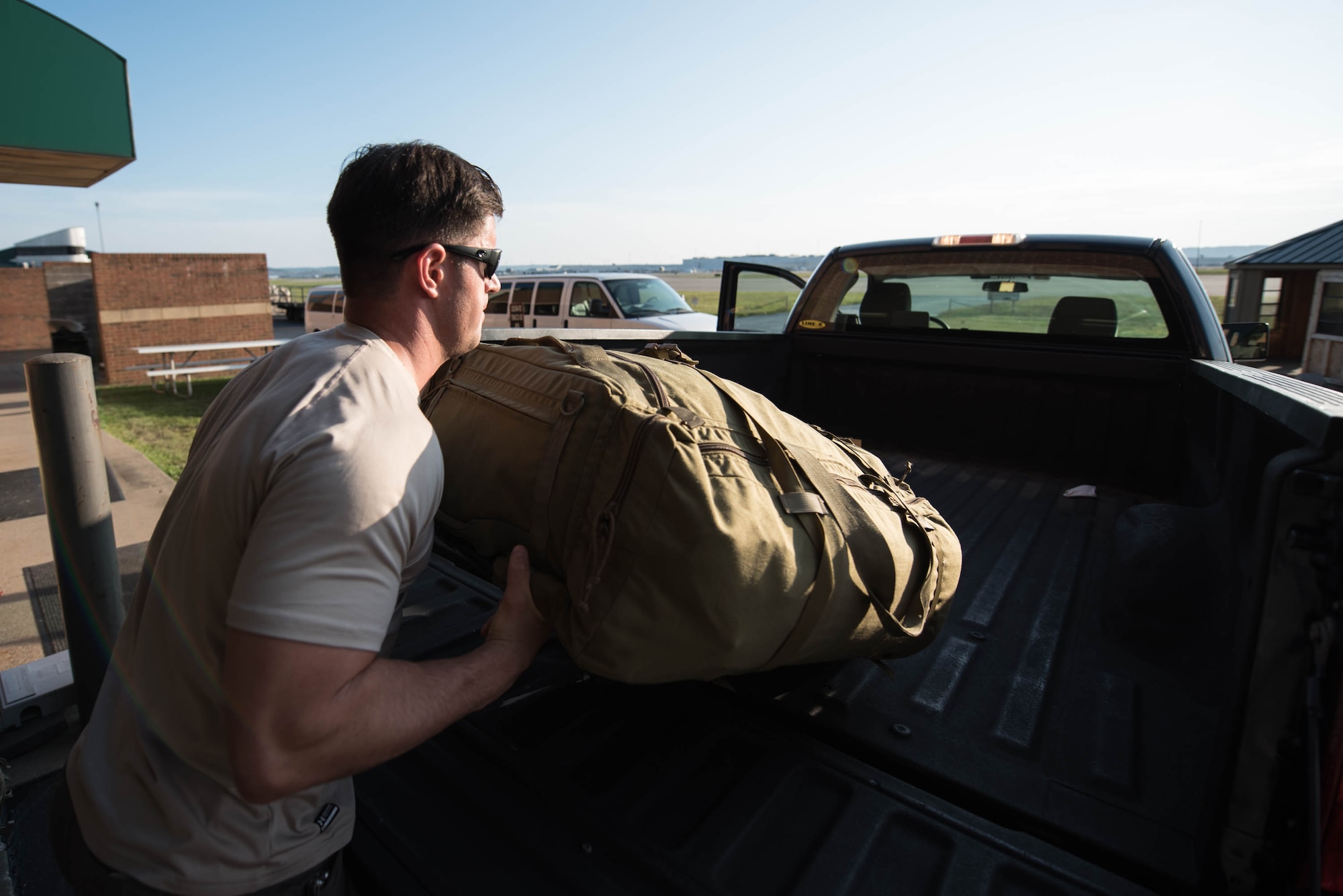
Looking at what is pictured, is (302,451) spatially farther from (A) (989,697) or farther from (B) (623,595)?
(A) (989,697)

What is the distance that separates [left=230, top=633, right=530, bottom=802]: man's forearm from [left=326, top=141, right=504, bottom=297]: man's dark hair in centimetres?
79

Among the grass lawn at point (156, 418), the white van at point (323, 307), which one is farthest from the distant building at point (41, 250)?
the grass lawn at point (156, 418)

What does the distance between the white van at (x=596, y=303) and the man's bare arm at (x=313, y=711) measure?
10.7 meters

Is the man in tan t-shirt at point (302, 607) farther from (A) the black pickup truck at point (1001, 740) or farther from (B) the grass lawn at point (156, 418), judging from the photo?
(B) the grass lawn at point (156, 418)

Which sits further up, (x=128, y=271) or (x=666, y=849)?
(x=128, y=271)

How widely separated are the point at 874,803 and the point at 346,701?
98 centimetres

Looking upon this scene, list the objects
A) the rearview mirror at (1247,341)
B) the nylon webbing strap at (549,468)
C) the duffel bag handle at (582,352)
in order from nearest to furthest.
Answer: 1. the nylon webbing strap at (549,468)
2. the duffel bag handle at (582,352)
3. the rearview mirror at (1247,341)

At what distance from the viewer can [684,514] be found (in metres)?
1.24

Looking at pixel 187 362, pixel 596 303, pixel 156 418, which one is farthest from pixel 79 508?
pixel 187 362

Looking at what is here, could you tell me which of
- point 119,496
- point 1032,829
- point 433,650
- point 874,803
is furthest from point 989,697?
point 119,496

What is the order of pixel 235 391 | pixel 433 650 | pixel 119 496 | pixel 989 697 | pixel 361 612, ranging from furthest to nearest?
pixel 119 496
pixel 433 650
pixel 989 697
pixel 235 391
pixel 361 612

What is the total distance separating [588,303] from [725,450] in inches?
461

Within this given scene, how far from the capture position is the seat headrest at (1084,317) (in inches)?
144

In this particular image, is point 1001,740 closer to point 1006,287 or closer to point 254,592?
point 254,592
